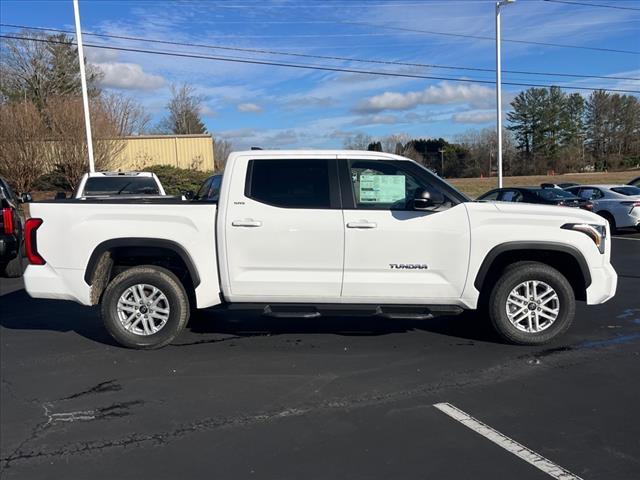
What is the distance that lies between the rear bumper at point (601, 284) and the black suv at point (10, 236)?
857 centimetres

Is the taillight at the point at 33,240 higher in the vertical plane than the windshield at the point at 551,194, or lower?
higher

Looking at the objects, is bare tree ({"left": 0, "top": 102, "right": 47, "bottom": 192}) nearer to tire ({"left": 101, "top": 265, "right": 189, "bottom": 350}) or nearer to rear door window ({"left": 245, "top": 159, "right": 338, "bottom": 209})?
tire ({"left": 101, "top": 265, "right": 189, "bottom": 350})

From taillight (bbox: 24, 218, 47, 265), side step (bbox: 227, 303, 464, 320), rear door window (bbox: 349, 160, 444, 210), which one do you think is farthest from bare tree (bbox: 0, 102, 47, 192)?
rear door window (bbox: 349, 160, 444, 210)

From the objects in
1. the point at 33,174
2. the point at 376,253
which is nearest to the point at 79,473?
the point at 376,253

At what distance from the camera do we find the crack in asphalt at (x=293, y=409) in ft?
12.1

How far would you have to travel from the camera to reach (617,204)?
52.5 feet

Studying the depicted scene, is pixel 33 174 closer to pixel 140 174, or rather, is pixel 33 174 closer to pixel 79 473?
pixel 140 174

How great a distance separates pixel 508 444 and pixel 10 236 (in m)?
8.66

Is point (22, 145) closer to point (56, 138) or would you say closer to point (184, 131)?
point (56, 138)

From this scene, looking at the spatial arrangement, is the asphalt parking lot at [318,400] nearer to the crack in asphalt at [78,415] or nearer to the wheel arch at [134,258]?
the crack in asphalt at [78,415]

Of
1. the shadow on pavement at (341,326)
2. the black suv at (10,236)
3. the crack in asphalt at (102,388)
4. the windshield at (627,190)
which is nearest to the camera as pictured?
the crack in asphalt at (102,388)

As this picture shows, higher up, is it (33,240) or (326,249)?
(33,240)

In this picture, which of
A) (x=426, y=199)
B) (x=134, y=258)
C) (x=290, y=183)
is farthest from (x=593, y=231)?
(x=134, y=258)

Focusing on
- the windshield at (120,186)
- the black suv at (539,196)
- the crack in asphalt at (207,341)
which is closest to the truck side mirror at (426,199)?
the crack in asphalt at (207,341)
